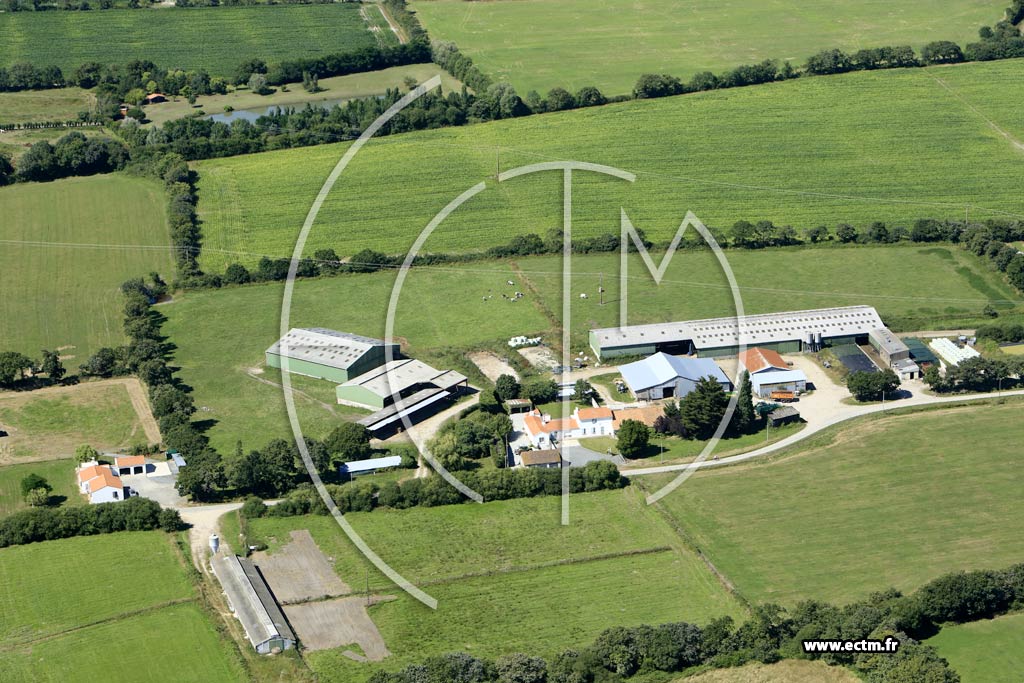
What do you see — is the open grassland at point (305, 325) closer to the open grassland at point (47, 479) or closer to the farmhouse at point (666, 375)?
the open grassland at point (47, 479)

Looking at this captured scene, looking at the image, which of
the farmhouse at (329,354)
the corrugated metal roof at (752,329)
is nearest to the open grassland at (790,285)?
the corrugated metal roof at (752,329)

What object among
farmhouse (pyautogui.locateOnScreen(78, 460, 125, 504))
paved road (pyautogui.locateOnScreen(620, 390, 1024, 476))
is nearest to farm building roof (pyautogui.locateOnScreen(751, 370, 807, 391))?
paved road (pyautogui.locateOnScreen(620, 390, 1024, 476))

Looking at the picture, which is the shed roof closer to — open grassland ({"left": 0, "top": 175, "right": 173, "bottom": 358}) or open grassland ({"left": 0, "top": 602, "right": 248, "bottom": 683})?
open grassland ({"left": 0, "top": 602, "right": 248, "bottom": 683})

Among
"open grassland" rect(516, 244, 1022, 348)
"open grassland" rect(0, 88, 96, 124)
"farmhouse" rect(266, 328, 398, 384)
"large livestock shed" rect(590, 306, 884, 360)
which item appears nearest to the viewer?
"farmhouse" rect(266, 328, 398, 384)

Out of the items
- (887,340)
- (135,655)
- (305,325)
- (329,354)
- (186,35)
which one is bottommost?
(135,655)

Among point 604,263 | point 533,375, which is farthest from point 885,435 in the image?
point 604,263

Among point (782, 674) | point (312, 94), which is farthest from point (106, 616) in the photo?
point (312, 94)

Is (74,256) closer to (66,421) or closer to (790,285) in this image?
(66,421)
